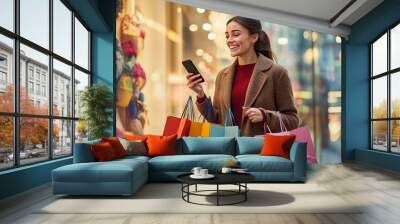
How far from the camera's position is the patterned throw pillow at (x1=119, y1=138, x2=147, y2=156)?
6.41 meters

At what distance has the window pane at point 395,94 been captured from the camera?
788 cm

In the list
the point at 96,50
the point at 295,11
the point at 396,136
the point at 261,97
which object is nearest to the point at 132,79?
the point at 96,50

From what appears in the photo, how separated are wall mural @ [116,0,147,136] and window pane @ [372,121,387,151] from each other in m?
5.19

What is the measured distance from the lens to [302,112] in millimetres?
8789

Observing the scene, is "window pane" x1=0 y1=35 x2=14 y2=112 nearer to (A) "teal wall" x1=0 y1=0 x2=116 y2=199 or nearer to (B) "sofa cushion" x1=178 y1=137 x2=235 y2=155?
(A) "teal wall" x1=0 y1=0 x2=116 y2=199

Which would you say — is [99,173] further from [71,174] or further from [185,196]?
[185,196]

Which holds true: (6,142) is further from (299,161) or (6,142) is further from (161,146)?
(299,161)

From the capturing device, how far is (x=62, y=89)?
684 cm

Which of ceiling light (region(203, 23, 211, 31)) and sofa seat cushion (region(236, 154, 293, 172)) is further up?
ceiling light (region(203, 23, 211, 31))

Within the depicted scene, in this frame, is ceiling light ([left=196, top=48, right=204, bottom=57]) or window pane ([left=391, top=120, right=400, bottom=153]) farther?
ceiling light ([left=196, top=48, right=204, bottom=57])

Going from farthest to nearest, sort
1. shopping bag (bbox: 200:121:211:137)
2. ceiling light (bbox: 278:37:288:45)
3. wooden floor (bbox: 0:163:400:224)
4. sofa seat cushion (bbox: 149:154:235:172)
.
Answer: ceiling light (bbox: 278:37:288:45), shopping bag (bbox: 200:121:211:137), sofa seat cushion (bbox: 149:154:235:172), wooden floor (bbox: 0:163:400:224)

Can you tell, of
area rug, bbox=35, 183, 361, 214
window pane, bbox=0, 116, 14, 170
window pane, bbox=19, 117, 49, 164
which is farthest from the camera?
window pane, bbox=19, 117, 49, 164

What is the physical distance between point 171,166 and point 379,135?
207 inches

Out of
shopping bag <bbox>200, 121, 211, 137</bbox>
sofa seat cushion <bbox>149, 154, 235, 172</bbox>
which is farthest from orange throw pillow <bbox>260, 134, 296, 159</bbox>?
shopping bag <bbox>200, 121, 211, 137</bbox>
